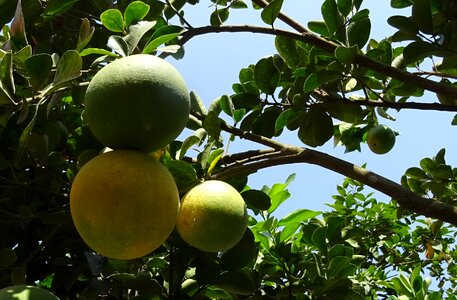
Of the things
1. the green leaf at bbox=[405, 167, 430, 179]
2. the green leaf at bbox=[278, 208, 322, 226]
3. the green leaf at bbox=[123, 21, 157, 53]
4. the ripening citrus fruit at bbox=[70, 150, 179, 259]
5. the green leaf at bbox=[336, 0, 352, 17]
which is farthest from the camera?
the green leaf at bbox=[405, 167, 430, 179]

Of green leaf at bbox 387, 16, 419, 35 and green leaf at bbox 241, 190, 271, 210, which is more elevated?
green leaf at bbox 387, 16, 419, 35

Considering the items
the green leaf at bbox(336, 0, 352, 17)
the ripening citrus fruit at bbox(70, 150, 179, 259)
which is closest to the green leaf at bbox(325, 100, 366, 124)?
the green leaf at bbox(336, 0, 352, 17)

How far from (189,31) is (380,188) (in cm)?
86

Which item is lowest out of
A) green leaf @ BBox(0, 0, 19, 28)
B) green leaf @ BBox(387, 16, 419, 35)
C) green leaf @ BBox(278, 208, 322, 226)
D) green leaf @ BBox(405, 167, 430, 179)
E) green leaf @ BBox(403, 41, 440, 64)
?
green leaf @ BBox(278, 208, 322, 226)

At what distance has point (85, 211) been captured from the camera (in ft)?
4.00

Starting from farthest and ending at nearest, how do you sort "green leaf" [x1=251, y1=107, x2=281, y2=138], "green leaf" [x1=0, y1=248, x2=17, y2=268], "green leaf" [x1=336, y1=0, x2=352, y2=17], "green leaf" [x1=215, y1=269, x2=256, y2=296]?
"green leaf" [x1=251, y1=107, x2=281, y2=138]
"green leaf" [x1=336, y1=0, x2=352, y2=17]
"green leaf" [x1=215, y1=269, x2=256, y2=296]
"green leaf" [x1=0, y1=248, x2=17, y2=268]

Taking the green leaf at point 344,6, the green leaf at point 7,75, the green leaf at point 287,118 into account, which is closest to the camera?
the green leaf at point 7,75

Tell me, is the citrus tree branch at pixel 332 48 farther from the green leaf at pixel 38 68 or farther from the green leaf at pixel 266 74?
the green leaf at pixel 38 68

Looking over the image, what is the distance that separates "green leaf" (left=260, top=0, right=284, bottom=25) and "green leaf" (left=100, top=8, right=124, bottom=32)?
22.5 inches

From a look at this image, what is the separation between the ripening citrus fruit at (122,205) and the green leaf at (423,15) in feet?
3.78

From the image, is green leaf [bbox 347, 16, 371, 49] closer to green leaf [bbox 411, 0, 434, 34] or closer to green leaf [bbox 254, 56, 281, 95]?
green leaf [bbox 411, 0, 434, 34]

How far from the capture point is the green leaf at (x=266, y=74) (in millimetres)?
2182

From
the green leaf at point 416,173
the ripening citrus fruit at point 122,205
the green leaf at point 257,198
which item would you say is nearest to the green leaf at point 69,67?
the ripening citrus fruit at point 122,205

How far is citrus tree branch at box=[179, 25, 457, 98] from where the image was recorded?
1.86 m
